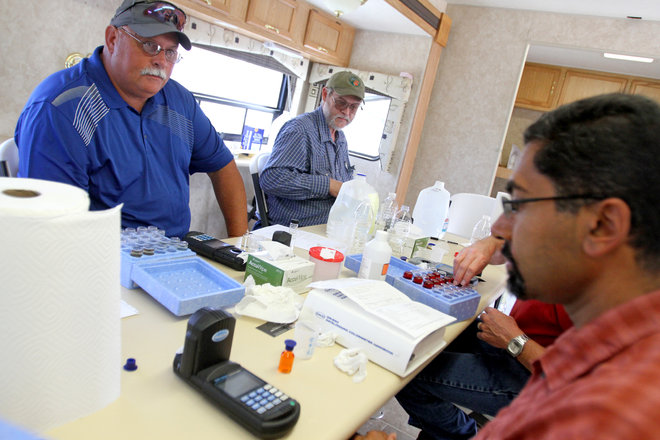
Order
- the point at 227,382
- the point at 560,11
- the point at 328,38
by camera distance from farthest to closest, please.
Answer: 1. the point at 328,38
2. the point at 560,11
3. the point at 227,382

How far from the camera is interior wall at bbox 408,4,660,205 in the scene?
13.1ft

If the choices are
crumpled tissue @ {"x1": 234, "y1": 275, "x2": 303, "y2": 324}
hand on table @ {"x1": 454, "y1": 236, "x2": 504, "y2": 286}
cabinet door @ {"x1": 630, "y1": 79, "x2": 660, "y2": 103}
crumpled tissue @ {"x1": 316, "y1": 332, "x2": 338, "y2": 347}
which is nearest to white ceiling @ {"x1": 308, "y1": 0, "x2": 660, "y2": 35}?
cabinet door @ {"x1": 630, "y1": 79, "x2": 660, "y2": 103}

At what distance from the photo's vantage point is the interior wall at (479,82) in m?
3.99

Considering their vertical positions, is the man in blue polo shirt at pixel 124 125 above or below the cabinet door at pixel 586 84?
below

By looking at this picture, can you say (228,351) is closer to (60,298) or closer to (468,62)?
(60,298)

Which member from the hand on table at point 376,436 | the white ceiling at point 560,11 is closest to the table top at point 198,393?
the hand on table at point 376,436

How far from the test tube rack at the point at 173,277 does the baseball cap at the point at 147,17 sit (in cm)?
84

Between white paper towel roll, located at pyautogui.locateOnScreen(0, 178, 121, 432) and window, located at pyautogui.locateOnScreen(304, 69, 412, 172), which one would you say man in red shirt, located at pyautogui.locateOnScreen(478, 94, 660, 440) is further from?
window, located at pyautogui.locateOnScreen(304, 69, 412, 172)

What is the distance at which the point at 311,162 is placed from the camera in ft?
8.22

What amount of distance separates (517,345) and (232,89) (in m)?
3.22

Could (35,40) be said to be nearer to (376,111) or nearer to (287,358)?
(287,358)

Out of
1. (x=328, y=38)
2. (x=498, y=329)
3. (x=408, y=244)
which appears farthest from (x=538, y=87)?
(x=498, y=329)

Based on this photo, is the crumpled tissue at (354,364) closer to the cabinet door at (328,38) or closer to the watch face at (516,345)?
the watch face at (516,345)

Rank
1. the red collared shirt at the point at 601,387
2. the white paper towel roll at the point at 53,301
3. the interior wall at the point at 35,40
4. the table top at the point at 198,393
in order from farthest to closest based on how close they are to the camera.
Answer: the interior wall at the point at 35,40 < the table top at the point at 198,393 < the white paper towel roll at the point at 53,301 < the red collared shirt at the point at 601,387
